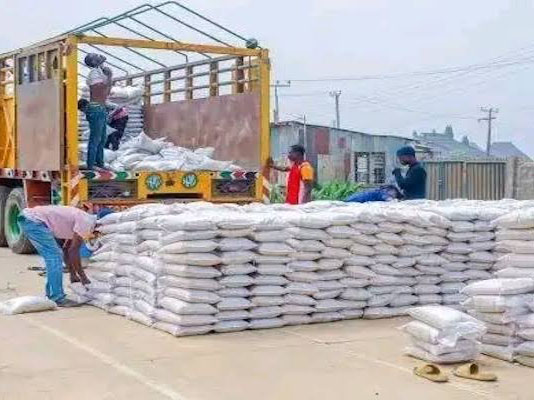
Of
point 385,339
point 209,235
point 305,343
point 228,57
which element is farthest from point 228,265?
point 228,57

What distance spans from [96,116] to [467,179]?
11.6m

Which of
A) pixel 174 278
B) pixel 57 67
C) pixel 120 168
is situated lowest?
pixel 174 278

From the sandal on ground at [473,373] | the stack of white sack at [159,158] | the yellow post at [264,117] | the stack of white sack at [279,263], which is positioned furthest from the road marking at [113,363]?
the yellow post at [264,117]

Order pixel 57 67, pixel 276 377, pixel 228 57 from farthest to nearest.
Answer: pixel 228 57
pixel 57 67
pixel 276 377

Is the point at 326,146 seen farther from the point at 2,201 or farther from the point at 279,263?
the point at 279,263

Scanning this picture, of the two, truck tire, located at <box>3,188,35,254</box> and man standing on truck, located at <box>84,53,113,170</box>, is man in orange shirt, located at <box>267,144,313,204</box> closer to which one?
man standing on truck, located at <box>84,53,113,170</box>

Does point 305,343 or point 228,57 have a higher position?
point 228,57

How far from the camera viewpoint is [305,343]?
6.96 m

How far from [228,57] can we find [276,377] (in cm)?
709

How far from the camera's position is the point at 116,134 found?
1320 centimetres

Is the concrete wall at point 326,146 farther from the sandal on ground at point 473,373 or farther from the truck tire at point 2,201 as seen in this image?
the sandal on ground at point 473,373

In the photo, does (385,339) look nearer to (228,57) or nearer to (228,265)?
(228,265)

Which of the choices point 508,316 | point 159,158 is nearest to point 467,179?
point 159,158

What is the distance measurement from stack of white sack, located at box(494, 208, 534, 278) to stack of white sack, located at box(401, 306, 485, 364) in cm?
85
